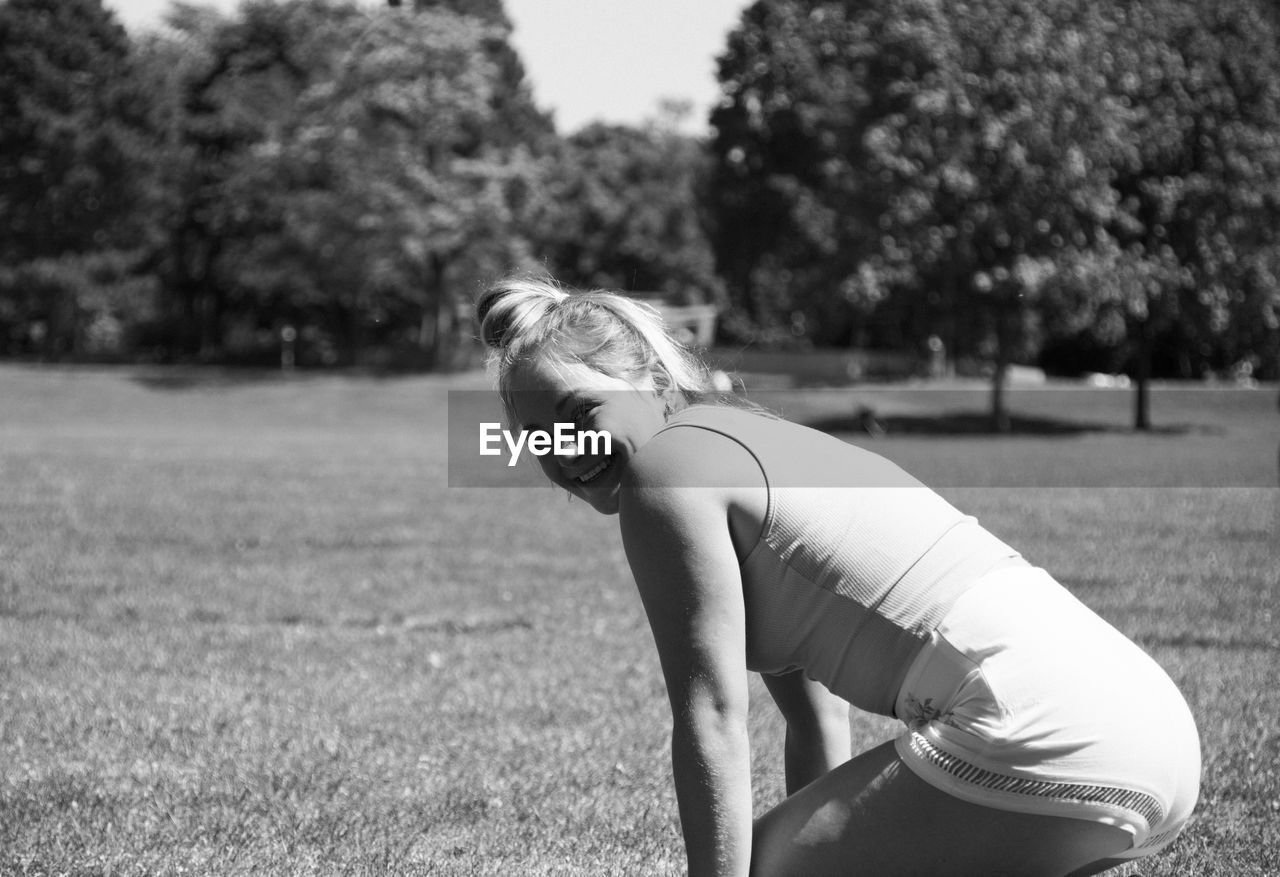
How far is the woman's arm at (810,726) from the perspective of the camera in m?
3.12

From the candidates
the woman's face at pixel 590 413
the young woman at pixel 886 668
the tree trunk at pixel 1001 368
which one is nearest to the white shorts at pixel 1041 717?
the young woman at pixel 886 668

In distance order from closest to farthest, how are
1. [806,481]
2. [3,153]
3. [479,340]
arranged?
[806,481] → [479,340] → [3,153]

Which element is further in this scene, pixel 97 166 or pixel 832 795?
pixel 97 166

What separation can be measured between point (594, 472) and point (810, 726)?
987 millimetres

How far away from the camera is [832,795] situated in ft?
8.05

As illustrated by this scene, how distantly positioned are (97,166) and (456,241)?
15.8 meters

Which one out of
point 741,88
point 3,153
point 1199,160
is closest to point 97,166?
point 3,153

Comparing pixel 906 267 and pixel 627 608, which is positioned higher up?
pixel 906 267

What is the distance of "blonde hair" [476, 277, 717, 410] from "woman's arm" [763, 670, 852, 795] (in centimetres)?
79

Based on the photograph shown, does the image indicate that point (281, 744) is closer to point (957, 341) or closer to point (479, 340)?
point (479, 340)

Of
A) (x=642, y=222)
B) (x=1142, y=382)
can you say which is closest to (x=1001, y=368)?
(x=1142, y=382)

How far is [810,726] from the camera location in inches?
125

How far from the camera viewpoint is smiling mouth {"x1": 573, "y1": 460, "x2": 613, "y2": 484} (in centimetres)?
256

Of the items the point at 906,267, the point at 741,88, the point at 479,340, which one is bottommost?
the point at 479,340
